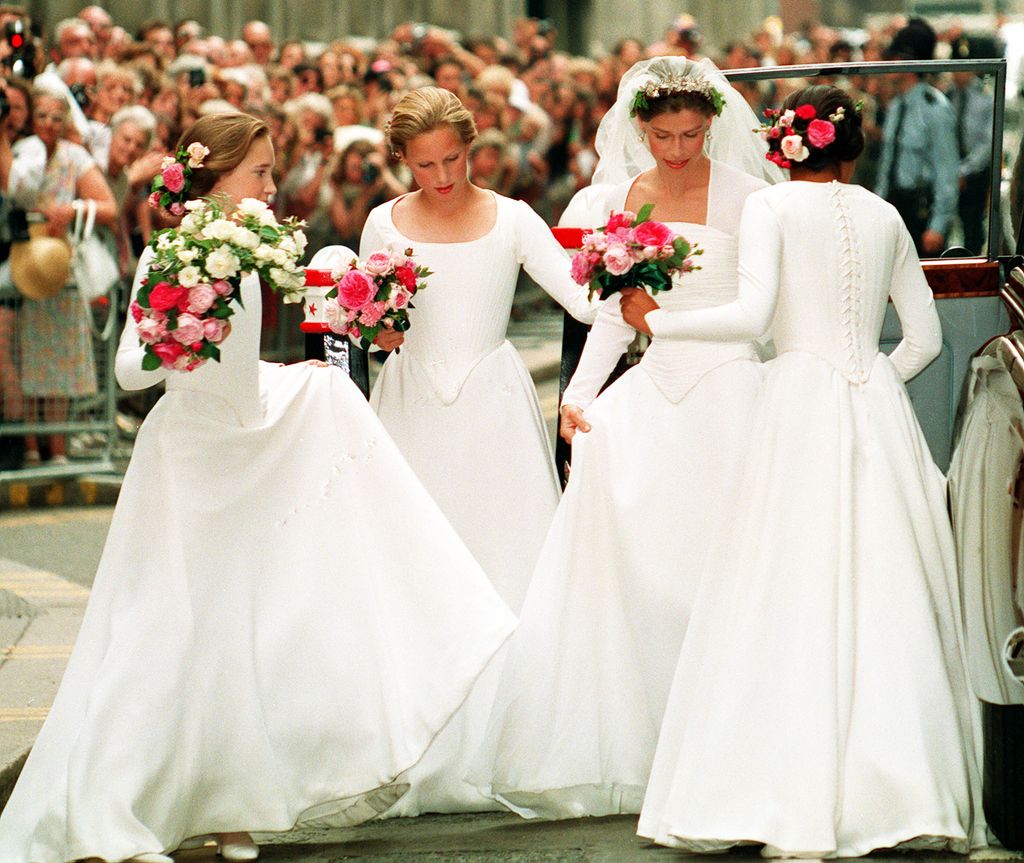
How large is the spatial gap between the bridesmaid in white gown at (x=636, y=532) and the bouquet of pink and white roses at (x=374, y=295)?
0.61 metres

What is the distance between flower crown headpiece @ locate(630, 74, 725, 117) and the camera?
6449 millimetres

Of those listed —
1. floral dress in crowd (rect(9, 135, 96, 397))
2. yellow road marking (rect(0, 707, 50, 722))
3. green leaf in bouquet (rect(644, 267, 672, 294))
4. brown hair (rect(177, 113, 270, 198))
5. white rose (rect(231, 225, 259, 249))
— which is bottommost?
yellow road marking (rect(0, 707, 50, 722))

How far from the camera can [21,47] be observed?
11938mm

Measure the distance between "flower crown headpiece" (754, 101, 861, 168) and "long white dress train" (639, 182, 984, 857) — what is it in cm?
10

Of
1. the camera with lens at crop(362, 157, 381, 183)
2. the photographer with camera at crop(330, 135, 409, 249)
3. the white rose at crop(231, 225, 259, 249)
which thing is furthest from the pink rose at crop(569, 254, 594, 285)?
the camera with lens at crop(362, 157, 381, 183)

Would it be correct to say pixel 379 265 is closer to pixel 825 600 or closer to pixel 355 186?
pixel 825 600

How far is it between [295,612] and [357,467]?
0.46m

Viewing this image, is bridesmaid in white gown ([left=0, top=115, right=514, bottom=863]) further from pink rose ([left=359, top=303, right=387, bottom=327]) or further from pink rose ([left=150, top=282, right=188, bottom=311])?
pink rose ([left=359, top=303, right=387, bottom=327])

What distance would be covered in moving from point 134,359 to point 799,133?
76.2 inches

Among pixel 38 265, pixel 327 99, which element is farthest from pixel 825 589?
pixel 327 99

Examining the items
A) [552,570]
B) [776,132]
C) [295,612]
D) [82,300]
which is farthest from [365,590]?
[82,300]

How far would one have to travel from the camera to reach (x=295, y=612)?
5.81 meters

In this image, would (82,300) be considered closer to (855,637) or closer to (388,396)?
(388,396)

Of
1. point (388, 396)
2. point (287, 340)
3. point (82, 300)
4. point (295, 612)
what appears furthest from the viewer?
point (287, 340)
